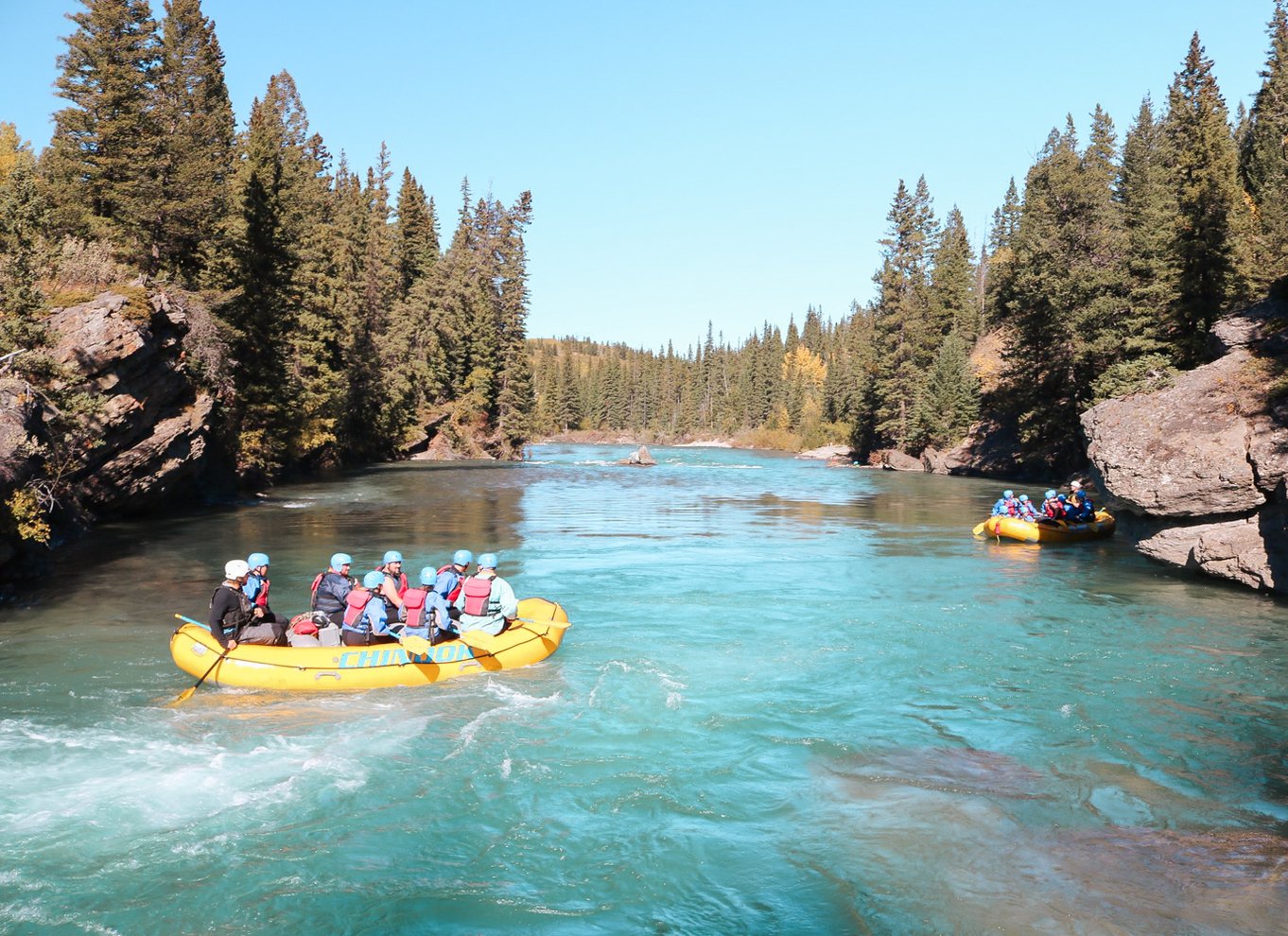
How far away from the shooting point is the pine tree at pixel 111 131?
30.7m

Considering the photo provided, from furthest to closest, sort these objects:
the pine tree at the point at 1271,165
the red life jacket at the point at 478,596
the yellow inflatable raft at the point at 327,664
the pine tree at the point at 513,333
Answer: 1. the pine tree at the point at 513,333
2. the pine tree at the point at 1271,165
3. the red life jacket at the point at 478,596
4. the yellow inflatable raft at the point at 327,664

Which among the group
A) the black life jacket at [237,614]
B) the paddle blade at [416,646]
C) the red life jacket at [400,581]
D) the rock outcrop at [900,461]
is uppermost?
the rock outcrop at [900,461]

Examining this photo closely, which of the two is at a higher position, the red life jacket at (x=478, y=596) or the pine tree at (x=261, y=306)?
the pine tree at (x=261, y=306)

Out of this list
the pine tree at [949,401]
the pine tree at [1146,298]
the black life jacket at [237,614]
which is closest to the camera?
the black life jacket at [237,614]

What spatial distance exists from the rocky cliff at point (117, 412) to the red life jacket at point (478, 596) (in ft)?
28.0

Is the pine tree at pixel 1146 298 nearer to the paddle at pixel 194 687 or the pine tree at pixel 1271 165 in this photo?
the pine tree at pixel 1271 165

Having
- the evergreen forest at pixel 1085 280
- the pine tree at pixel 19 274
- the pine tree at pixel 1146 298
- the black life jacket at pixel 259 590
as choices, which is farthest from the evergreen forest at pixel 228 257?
the pine tree at pixel 1146 298

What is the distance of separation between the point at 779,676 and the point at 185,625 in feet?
27.7

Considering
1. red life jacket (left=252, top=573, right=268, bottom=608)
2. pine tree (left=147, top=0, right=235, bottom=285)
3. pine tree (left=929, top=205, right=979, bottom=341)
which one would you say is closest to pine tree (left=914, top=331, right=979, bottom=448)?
pine tree (left=929, top=205, right=979, bottom=341)

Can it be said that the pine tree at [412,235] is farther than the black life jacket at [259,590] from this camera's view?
Yes

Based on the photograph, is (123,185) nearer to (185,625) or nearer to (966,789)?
(185,625)

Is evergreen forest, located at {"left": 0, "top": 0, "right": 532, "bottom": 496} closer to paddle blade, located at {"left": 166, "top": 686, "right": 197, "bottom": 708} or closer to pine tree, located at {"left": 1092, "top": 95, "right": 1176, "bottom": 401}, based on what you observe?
paddle blade, located at {"left": 166, "top": 686, "right": 197, "bottom": 708}

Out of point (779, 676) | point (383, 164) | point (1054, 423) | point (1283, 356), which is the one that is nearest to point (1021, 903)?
point (779, 676)

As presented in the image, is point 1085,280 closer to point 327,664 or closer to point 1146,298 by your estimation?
point 1146,298
